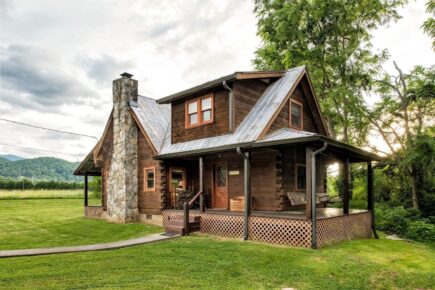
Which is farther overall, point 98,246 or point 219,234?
point 219,234

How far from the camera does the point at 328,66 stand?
2408 cm

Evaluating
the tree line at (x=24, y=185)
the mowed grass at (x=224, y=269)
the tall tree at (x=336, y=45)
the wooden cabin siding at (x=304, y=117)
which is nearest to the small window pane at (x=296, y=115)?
the wooden cabin siding at (x=304, y=117)

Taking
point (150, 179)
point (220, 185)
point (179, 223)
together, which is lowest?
point (179, 223)

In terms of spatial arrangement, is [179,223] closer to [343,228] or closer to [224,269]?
[224,269]

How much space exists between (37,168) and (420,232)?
545ft

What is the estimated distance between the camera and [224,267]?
801cm

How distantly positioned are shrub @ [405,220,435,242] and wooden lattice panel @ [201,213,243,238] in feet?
28.3

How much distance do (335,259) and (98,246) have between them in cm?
724

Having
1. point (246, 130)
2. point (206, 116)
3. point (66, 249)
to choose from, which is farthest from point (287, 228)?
point (66, 249)

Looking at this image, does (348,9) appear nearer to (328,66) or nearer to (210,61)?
(328,66)

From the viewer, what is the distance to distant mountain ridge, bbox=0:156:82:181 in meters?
139

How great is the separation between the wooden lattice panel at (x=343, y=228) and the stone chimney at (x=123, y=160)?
996 cm

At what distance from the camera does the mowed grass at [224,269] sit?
22.3ft

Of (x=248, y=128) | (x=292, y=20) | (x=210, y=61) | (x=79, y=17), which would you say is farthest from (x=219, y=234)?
(x=292, y=20)
